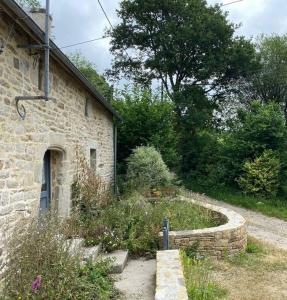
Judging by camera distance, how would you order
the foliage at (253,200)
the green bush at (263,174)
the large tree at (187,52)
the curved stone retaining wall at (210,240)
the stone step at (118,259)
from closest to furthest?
the stone step at (118,259) → the curved stone retaining wall at (210,240) → the foliage at (253,200) → the green bush at (263,174) → the large tree at (187,52)

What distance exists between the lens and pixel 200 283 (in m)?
5.37

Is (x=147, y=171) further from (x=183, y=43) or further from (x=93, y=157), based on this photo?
(x=183, y=43)

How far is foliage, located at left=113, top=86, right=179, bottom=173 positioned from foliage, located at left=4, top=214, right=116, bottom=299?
10140 millimetres

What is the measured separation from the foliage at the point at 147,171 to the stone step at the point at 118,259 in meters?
5.60

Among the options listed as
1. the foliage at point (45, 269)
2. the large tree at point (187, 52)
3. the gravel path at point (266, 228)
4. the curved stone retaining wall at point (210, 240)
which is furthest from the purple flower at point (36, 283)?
the large tree at point (187, 52)

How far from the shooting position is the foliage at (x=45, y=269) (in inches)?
164

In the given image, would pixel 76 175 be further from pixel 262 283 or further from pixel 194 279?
pixel 262 283

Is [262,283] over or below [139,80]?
below

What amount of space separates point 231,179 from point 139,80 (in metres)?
9.54

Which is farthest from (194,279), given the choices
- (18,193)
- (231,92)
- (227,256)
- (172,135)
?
(231,92)

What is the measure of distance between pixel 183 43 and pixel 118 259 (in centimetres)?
1680

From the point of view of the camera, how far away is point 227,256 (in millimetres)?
7434

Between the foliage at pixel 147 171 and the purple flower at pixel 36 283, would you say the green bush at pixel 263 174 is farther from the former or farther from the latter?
the purple flower at pixel 36 283

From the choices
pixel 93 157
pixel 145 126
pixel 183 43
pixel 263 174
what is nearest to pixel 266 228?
pixel 263 174
